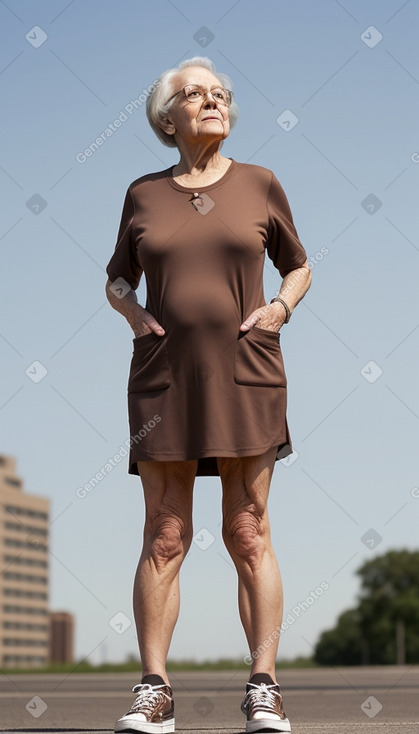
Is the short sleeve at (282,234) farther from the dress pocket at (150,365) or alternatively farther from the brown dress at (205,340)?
the dress pocket at (150,365)

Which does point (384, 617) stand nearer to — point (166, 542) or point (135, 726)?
point (166, 542)

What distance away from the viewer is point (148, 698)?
3840 millimetres

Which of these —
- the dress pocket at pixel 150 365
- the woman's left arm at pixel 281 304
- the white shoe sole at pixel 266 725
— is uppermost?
the woman's left arm at pixel 281 304

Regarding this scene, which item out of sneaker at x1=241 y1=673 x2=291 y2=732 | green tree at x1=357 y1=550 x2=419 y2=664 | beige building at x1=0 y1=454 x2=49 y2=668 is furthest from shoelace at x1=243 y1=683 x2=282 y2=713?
beige building at x1=0 y1=454 x2=49 y2=668

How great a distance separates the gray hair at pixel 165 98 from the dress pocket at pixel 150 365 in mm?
882

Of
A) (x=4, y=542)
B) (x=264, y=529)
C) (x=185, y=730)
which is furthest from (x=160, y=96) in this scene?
(x=4, y=542)

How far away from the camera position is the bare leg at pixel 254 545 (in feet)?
13.4

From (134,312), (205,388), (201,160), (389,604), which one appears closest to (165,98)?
(201,160)

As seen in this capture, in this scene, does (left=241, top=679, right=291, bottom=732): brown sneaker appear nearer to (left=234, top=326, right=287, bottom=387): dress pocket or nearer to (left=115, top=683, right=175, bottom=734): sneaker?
(left=115, top=683, right=175, bottom=734): sneaker

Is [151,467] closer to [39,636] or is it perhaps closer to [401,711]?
[401,711]

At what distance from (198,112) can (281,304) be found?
0.83 metres

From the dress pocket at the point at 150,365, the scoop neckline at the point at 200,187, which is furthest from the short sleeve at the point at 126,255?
the dress pocket at the point at 150,365

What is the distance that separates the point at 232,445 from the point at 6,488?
518 feet

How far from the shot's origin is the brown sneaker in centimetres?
374
